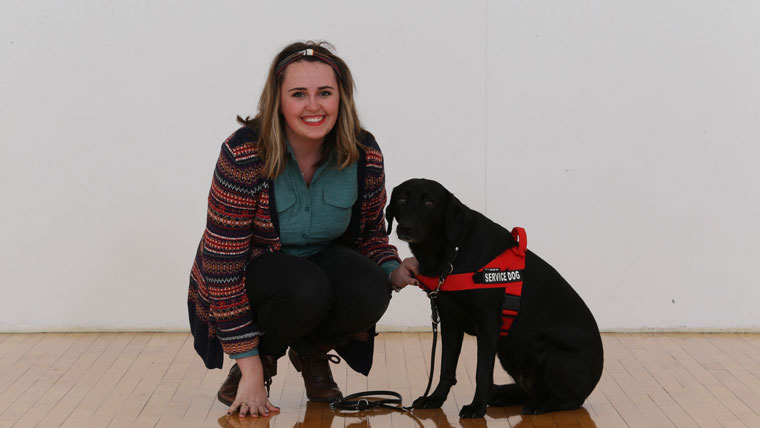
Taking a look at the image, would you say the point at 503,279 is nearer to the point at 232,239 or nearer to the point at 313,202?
the point at 313,202

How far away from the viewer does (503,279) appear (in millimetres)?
2453

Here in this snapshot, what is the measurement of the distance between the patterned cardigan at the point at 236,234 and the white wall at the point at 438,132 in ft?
3.68

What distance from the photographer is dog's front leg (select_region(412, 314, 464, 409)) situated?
2.53 metres

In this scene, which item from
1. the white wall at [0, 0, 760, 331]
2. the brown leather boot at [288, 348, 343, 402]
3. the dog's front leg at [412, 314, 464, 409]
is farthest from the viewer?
the white wall at [0, 0, 760, 331]

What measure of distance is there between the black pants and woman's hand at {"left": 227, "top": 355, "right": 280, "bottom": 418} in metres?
0.10

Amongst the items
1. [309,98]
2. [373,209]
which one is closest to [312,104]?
[309,98]

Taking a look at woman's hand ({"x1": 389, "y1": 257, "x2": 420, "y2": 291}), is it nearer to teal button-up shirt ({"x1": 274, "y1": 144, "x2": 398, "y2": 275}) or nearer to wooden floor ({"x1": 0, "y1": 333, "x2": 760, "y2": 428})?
teal button-up shirt ({"x1": 274, "y1": 144, "x2": 398, "y2": 275})

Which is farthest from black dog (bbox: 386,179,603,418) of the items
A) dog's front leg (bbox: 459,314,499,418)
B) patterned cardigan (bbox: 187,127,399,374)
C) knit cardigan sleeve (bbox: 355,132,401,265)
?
patterned cardigan (bbox: 187,127,399,374)

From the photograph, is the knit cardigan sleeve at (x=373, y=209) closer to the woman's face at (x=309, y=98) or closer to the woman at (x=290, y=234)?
the woman at (x=290, y=234)

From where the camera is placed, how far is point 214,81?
145 inches

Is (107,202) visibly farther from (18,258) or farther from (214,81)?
(214,81)

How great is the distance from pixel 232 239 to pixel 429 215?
1.75 feet

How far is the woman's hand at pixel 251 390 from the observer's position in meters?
2.49

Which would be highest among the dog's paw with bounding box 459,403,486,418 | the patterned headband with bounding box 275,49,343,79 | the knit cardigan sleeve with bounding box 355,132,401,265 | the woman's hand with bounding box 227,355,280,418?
the patterned headband with bounding box 275,49,343,79
